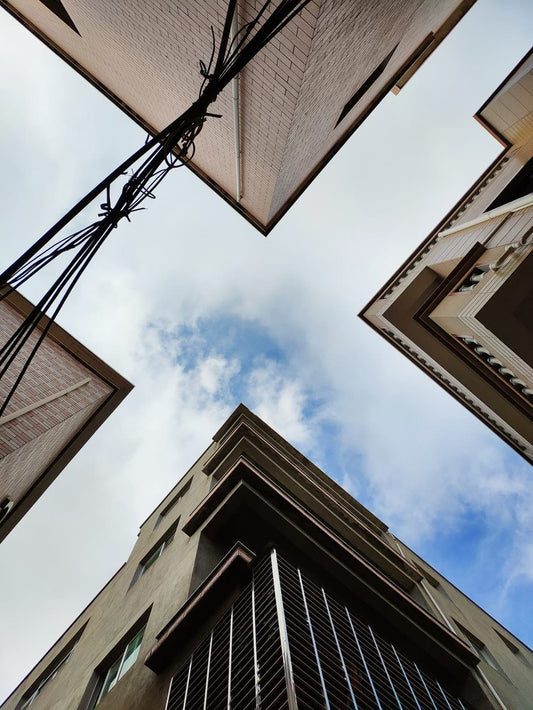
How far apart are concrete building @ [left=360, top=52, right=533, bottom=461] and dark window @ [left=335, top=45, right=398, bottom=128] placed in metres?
4.29

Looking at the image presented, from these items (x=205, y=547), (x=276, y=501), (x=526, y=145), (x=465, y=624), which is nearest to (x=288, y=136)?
(x=276, y=501)

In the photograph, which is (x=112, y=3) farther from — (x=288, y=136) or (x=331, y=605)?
(x=331, y=605)

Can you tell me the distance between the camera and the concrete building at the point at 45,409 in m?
7.86

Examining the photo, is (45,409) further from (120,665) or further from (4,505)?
(120,665)

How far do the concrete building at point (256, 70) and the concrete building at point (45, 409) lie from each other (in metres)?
5.42

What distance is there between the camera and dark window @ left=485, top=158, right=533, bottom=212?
43.2 ft

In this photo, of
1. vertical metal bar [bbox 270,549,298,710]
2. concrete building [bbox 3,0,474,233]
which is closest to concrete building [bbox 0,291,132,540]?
vertical metal bar [bbox 270,549,298,710]

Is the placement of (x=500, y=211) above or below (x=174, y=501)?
above

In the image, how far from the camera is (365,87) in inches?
367

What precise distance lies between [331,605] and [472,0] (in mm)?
15419

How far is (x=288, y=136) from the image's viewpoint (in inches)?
270

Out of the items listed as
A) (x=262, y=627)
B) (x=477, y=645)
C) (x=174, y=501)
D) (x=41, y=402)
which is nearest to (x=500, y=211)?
(x=262, y=627)

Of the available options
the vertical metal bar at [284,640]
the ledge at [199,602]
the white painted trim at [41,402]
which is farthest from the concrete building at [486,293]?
the white painted trim at [41,402]

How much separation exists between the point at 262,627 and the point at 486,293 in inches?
308
